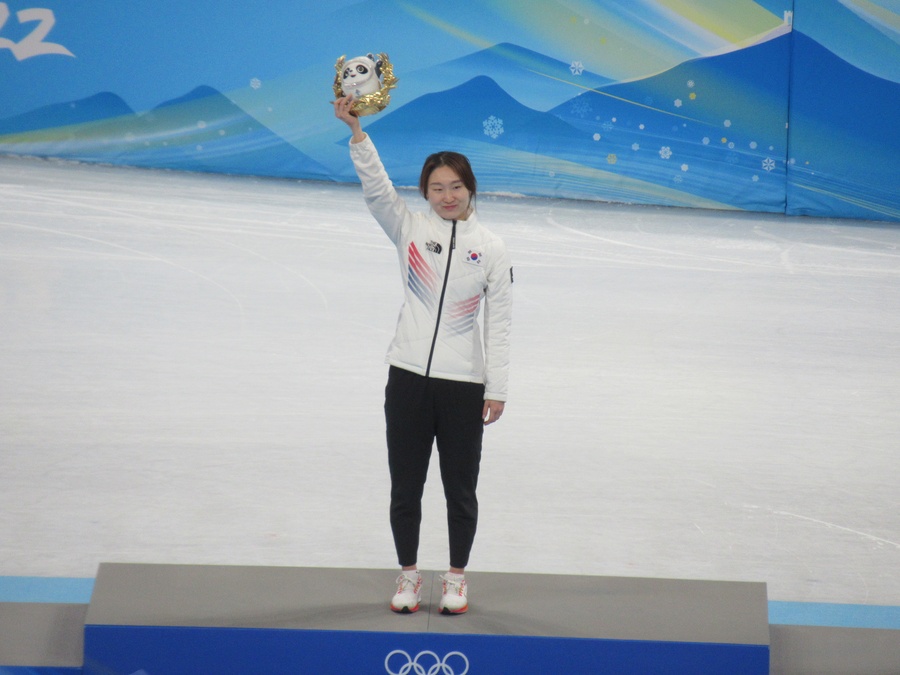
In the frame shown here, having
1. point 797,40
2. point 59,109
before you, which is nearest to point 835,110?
point 797,40

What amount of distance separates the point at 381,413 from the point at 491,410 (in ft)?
6.30

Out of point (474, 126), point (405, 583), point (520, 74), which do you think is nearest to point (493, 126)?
point (474, 126)

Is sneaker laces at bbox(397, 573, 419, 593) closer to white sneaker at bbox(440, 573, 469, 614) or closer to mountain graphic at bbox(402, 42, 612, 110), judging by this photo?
white sneaker at bbox(440, 573, 469, 614)

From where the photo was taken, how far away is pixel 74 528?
3.08 metres

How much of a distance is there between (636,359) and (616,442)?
127cm

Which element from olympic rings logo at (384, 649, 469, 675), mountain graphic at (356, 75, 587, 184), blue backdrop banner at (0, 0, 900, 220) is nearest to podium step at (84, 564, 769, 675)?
olympic rings logo at (384, 649, 469, 675)

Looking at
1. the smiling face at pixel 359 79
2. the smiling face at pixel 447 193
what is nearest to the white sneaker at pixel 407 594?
the smiling face at pixel 447 193

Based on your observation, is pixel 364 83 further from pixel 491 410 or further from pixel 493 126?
pixel 493 126

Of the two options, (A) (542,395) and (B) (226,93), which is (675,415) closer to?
(A) (542,395)

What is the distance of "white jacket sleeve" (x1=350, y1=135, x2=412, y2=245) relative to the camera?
7.85 feet

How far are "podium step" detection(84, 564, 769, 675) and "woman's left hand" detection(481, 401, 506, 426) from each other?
0.44 m

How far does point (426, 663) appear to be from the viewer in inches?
91.0

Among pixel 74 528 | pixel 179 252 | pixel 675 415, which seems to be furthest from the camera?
pixel 179 252

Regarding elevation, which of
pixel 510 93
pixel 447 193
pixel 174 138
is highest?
pixel 510 93
